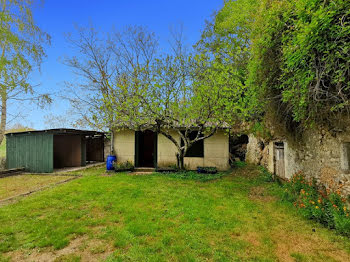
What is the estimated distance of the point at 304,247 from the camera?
2938 mm

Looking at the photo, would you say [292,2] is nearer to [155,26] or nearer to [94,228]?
[94,228]

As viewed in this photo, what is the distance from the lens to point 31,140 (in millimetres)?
9570

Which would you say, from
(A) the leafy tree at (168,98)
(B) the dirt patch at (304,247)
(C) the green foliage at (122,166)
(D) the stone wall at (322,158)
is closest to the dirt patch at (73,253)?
(B) the dirt patch at (304,247)

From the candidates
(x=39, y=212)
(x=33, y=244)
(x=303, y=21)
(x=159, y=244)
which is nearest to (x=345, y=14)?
(x=303, y=21)

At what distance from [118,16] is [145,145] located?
342 inches

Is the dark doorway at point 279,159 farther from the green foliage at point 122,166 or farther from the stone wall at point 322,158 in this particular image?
the green foliage at point 122,166

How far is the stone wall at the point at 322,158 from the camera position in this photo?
3.86 m

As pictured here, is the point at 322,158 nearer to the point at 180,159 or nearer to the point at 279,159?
the point at 279,159

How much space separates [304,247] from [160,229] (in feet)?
8.24

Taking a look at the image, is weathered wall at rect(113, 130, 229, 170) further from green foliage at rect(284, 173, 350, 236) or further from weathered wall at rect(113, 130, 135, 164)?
green foliage at rect(284, 173, 350, 236)

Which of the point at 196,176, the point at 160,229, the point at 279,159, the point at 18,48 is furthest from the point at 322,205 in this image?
the point at 18,48

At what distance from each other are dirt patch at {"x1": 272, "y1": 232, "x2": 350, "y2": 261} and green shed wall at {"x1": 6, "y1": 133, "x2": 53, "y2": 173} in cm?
1050

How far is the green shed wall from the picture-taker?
9367 mm

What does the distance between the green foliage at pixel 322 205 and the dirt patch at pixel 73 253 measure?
4151 mm
